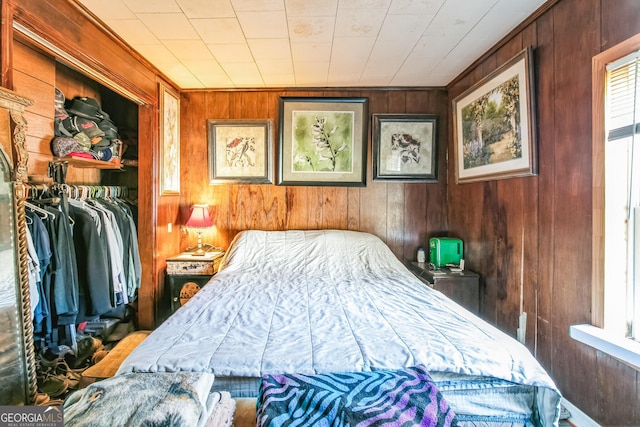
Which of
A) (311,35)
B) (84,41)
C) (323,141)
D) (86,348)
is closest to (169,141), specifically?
(84,41)

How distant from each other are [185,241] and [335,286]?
74.0 inches

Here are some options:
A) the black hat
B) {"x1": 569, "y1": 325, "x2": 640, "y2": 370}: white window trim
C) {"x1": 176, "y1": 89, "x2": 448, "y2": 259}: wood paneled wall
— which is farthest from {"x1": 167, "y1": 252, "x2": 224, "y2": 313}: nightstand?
{"x1": 569, "y1": 325, "x2": 640, "y2": 370}: white window trim

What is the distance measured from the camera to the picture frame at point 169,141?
2.73 m

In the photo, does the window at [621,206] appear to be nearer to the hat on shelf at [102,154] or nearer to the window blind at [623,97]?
the window blind at [623,97]

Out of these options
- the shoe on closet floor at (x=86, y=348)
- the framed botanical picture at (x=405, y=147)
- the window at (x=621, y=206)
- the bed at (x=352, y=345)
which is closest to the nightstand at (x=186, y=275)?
the shoe on closet floor at (x=86, y=348)

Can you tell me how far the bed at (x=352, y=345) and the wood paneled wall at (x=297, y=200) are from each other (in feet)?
3.87

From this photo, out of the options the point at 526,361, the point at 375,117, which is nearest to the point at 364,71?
the point at 375,117

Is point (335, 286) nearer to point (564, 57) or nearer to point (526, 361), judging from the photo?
point (526, 361)

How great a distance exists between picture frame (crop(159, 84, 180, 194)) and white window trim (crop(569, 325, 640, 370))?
3.14m

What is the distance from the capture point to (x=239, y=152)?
10.2 ft

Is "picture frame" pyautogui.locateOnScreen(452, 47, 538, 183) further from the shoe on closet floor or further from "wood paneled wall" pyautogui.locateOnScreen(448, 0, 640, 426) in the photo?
the shoe on closet floor

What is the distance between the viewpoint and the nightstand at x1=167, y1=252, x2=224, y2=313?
2.73 meters

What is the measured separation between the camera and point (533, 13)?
73.0 inches

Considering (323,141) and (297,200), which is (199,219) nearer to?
(297,200)
